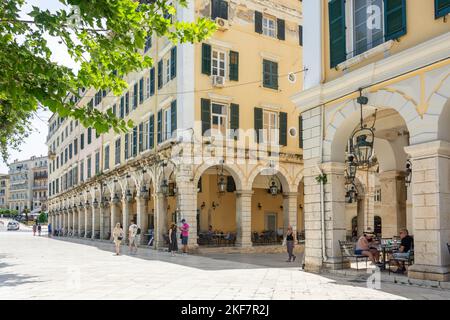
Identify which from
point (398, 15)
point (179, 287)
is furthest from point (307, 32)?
point (179, 287)

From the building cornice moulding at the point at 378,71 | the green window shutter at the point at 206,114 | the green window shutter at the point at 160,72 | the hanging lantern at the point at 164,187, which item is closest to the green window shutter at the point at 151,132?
the green window shutter at the point at 160,72

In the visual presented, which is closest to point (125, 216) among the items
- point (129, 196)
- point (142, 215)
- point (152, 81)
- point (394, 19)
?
point (129, 196)

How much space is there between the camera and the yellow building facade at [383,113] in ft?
35.4

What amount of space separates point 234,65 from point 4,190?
140822 millimetres

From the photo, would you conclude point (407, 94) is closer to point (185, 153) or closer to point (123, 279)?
point (123, 279)

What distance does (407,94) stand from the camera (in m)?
11.6

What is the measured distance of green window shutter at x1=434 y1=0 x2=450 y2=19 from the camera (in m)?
10.5

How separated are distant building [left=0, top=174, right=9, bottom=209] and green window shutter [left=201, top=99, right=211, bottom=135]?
5483 inches

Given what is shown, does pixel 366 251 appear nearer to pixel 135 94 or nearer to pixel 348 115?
pixel 348 115

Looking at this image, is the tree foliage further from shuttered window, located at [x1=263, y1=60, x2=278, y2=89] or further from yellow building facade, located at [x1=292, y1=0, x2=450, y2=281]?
shuttered window, located at [x1=263, y1=60, x2=278, y2=89]

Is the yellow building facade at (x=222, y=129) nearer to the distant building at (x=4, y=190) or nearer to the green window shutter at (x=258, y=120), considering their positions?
the green window shutter at (x=258, y=120)

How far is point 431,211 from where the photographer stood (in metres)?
10.8

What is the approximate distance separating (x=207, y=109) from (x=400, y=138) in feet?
30.5
